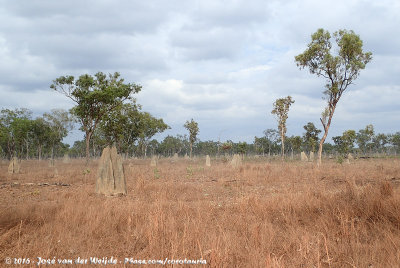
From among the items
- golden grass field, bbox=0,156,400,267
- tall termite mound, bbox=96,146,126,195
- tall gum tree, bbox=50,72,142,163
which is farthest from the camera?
tall gum tree, bbox=50,72,142,163

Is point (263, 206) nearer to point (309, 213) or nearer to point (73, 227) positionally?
point (309, 213)

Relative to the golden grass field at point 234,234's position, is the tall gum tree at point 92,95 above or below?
above

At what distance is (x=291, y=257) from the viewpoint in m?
3.45

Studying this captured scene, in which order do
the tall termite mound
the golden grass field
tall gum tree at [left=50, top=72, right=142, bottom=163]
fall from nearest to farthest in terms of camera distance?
1. the golden grass field
2. the tall termite mound
3. tall gum tree at [left=50, top=72, right=142, bottom=163]

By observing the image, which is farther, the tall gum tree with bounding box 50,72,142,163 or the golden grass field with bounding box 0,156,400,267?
the tall gum tree with bounding box 50,72,142,163

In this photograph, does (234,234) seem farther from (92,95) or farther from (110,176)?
(92,95)

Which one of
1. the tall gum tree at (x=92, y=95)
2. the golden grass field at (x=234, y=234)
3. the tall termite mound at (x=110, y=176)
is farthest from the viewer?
the tall gum tree at (x=92, y=95)

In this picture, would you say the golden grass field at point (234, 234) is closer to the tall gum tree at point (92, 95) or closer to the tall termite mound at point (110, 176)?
the tall termite mound at point (110, 176)

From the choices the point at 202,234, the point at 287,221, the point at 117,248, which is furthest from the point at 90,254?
the point at 287,221

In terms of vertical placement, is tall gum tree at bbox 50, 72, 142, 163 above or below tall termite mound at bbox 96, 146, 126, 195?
above

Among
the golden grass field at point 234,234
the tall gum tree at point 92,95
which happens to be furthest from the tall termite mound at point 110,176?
the tall gum tree at point 92,95

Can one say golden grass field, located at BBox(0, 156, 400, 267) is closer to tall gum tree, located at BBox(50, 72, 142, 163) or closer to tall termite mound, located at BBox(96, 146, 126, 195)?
tall termite mound, located at BBox(96, 146, 126, 195)

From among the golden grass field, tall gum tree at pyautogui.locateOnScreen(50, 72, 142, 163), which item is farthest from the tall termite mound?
tall gum tree at pyautogui.locateOnScreen(50, 72, 142, 163)

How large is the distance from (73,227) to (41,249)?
3.72ft
